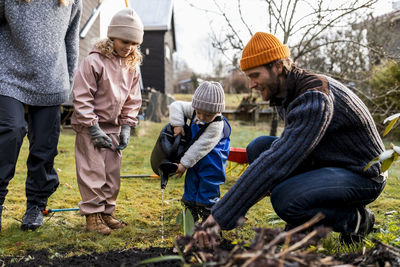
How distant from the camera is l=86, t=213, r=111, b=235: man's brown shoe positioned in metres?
2.58

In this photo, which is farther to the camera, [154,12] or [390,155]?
[154,12]

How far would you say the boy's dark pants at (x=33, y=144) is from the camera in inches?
91.6

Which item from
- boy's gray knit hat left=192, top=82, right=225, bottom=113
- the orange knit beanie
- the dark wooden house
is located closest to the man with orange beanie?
the orange knit beanie

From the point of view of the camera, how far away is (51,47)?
249 centimetres

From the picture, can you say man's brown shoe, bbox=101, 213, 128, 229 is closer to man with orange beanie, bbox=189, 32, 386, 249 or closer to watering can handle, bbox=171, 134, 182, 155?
watering can handle, bbox=171, 134, 182, 155

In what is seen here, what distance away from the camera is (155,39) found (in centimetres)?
1941

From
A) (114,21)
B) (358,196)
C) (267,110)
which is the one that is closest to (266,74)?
(358,196)

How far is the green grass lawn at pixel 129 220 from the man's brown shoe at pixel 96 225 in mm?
53

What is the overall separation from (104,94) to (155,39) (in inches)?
688

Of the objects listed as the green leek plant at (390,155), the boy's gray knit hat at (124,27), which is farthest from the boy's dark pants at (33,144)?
the green leek plant at (390,155)

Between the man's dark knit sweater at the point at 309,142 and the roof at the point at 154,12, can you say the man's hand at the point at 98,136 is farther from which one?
the roof at the point at 154,12

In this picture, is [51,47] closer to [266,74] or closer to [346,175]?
[266,74]

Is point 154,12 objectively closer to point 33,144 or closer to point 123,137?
point 123,137

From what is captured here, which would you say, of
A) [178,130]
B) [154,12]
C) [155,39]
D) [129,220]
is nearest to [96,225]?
[129,220]
